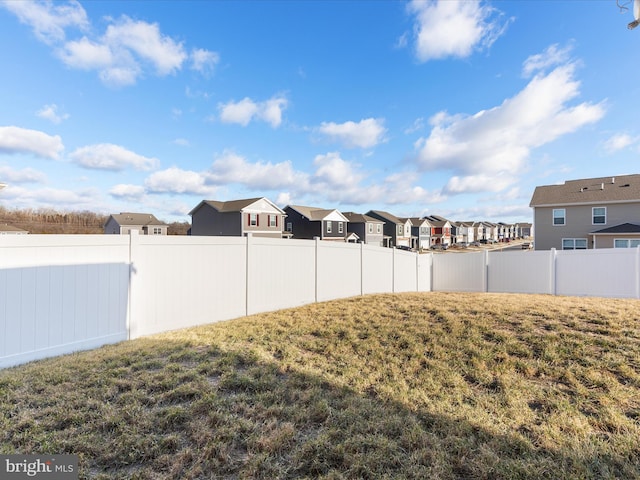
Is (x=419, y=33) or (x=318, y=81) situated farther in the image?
(x=318, y=81)

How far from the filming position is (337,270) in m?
8.20

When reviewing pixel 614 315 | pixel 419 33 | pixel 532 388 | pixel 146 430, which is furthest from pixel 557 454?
pixel 419 33

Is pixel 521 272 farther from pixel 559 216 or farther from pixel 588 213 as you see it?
pixel 588 213

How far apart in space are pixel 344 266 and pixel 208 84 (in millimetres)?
8513

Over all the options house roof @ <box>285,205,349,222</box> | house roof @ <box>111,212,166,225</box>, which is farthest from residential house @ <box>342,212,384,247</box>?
house roof @ <box>111,212,166,225</box>

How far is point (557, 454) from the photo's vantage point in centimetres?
212

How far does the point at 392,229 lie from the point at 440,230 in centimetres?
1628

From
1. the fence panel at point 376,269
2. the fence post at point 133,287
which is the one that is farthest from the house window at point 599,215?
the fence post at point 133,287

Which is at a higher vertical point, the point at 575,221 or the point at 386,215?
the point at 386,215

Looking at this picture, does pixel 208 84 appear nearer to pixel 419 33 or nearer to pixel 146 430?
pixel 419 33

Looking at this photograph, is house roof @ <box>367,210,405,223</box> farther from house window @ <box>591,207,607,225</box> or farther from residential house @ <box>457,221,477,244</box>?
house window @ <box>591,207,607,225</box>

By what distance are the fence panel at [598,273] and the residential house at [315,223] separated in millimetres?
25719

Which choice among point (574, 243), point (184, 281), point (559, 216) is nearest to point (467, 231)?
point (559, 216)

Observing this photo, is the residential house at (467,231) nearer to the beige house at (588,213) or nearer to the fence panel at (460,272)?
the beige house at (588,213)
